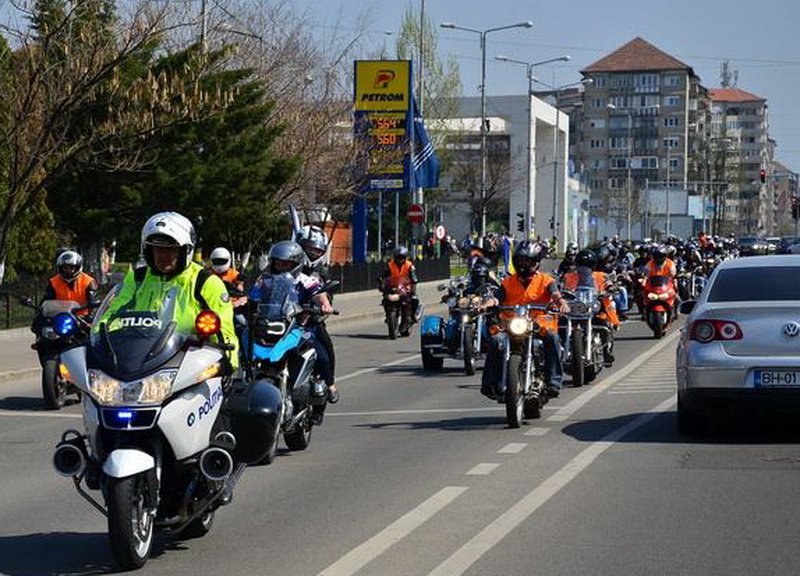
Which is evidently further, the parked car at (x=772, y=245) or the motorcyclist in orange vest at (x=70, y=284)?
the parked car at (x=772, y=245)

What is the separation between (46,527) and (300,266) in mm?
3738

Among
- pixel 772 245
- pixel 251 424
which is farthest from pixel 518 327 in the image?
pixel 772 245

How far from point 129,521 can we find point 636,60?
7325 inches

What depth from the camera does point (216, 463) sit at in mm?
8195

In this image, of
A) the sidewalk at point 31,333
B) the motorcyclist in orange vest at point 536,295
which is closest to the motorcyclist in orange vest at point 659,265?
the sidewalk at point 31,333

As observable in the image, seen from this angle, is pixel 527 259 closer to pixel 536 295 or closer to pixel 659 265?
pixel 536 295

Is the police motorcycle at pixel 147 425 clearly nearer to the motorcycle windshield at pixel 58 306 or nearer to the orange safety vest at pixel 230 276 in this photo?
the motorcycle windshield at pixel 58 306

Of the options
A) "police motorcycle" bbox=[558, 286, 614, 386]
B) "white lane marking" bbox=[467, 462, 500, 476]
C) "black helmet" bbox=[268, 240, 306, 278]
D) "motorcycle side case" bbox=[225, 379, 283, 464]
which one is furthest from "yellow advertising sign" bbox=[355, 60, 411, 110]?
"motorcycle side case" bbox=[225, 379, 283, 464]

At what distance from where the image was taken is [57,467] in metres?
8.02

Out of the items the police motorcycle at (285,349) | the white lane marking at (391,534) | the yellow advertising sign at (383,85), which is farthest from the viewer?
the yellow advertising sign at (383,85)

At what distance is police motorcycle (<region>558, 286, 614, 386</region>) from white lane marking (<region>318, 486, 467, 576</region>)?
7399mm

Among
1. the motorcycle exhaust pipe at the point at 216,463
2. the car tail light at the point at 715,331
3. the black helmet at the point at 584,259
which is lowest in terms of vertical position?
the motorcycle exhaust pipe at the point at 216,463

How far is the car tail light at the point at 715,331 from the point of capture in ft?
42.9

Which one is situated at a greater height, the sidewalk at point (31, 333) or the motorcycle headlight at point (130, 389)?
the motorcycle headlight at point (130, 389)
